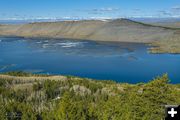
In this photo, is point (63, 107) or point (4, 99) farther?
point (4, 99)

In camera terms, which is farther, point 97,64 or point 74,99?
point 97,64

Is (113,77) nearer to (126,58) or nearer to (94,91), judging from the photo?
(94,91)

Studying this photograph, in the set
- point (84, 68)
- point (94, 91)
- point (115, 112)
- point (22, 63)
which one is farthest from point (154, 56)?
point (115, 112)

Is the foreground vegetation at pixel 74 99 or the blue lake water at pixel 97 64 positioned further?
the blue lake water at pixel 97 64

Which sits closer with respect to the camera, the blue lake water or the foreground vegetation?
the foreground vegetation

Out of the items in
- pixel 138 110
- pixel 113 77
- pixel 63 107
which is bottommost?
pixel 113 77

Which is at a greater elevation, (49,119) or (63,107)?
(63,107)

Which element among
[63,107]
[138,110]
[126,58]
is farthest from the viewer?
[126,58]

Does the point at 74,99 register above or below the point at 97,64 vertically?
above
